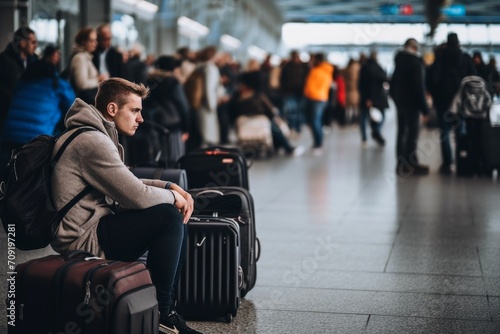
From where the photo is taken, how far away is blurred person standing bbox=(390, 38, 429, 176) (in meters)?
11.8

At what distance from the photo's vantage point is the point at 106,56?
384 inches

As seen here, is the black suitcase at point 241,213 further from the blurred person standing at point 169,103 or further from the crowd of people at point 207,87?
the blurred person standing at point 169,103

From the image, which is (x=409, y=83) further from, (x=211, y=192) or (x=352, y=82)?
(x=352, y=82)

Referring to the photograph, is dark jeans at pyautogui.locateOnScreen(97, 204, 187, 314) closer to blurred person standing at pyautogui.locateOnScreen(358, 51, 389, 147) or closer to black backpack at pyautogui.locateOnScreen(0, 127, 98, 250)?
black backpack at pyautogui.locateOnScreen(0, 127, 98, 250)

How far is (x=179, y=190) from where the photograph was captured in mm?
4305

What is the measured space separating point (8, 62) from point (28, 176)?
4.84 meters

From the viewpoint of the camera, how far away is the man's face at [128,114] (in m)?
4.15

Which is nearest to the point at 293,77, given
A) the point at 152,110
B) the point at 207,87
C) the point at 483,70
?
the point at 207,87

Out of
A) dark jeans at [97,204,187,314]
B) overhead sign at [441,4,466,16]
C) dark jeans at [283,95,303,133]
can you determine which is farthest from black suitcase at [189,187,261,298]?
overhead sign at [441,4,466,16]

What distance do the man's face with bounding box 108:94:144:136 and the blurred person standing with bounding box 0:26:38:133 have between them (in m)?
4.48

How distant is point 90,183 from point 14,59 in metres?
4.83

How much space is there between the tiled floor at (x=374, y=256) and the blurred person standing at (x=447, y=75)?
3.16 ft

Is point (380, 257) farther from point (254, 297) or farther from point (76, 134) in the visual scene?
point (76, 134)

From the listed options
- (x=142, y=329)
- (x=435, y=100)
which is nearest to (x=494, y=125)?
(x=435, y=100)
